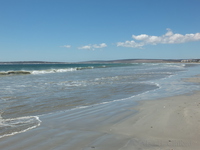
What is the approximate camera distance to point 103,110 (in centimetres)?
777

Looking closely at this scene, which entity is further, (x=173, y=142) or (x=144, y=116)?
(x=144, y=116)

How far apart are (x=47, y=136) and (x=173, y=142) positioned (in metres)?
3.05

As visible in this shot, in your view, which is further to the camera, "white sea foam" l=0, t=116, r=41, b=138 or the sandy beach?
"white sea foam" l=0, t=116, r=41, b=138

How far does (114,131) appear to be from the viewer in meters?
5.30

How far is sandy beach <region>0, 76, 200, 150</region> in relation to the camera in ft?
14.4

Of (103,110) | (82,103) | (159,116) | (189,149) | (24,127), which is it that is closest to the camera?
(189,149)

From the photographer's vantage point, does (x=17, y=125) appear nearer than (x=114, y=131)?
No

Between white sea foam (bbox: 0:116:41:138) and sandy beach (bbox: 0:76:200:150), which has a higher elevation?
sandy beach (bbox: 0:76:200:150)

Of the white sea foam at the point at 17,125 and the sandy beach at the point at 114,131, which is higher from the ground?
the sandy beach at the point at 114,131

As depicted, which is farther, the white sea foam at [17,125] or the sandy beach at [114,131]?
the white sea foam at [17,125]

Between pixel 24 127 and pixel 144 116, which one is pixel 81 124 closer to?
pixel 24 127

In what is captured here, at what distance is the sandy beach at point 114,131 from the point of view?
439cm

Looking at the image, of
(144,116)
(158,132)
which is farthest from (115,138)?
(144,116)

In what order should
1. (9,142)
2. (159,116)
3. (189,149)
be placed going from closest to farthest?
(189,149)
(9,142)
(159,116)
